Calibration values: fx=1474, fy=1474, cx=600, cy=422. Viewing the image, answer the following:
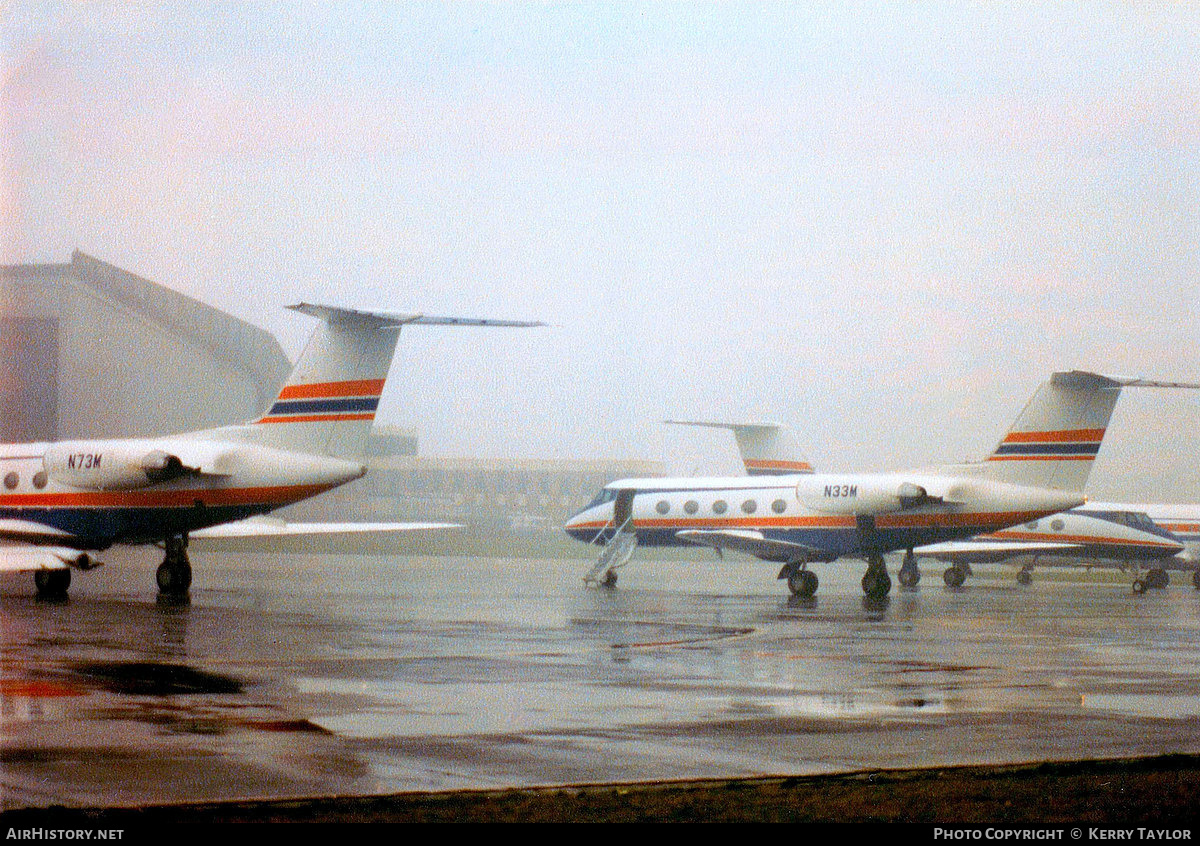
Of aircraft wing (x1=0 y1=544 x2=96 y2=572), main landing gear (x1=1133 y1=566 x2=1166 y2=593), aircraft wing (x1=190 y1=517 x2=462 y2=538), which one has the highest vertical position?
aircraft wing (x1=190 y1=517 x2=462 y2=538)

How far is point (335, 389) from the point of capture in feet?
86.7

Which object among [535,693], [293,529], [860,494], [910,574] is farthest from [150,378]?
[535,693]

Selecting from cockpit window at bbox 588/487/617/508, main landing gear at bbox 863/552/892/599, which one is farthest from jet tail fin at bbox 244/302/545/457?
cockpit window at bbox 588/487/617/508

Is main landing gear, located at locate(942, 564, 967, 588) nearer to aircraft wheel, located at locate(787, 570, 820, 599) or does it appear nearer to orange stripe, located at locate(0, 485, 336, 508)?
aircraft wheel, located at locate(787, 570, 820, 599)

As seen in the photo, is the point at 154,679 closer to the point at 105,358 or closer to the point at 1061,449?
the point at 1061,449

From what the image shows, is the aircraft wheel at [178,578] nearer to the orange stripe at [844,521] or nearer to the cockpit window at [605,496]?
the orange stripe at [844,521]

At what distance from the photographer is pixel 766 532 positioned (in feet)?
113

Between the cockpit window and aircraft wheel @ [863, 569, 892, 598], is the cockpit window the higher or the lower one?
the higher one

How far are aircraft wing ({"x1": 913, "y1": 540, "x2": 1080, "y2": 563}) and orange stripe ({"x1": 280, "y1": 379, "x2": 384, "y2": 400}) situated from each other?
18.2 meters

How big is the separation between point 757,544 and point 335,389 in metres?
11.8

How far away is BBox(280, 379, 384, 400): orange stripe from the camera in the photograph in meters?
26.4

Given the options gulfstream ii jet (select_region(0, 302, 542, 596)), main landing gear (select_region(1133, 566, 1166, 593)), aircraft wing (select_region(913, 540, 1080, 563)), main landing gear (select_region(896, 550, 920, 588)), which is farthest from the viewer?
main landing gear (select_region(1133, 566, 1166, 593))

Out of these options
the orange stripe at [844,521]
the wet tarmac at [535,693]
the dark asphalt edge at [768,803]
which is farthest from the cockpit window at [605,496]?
the dark asphalt edge at [768,803]

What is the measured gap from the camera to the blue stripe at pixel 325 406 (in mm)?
26406
